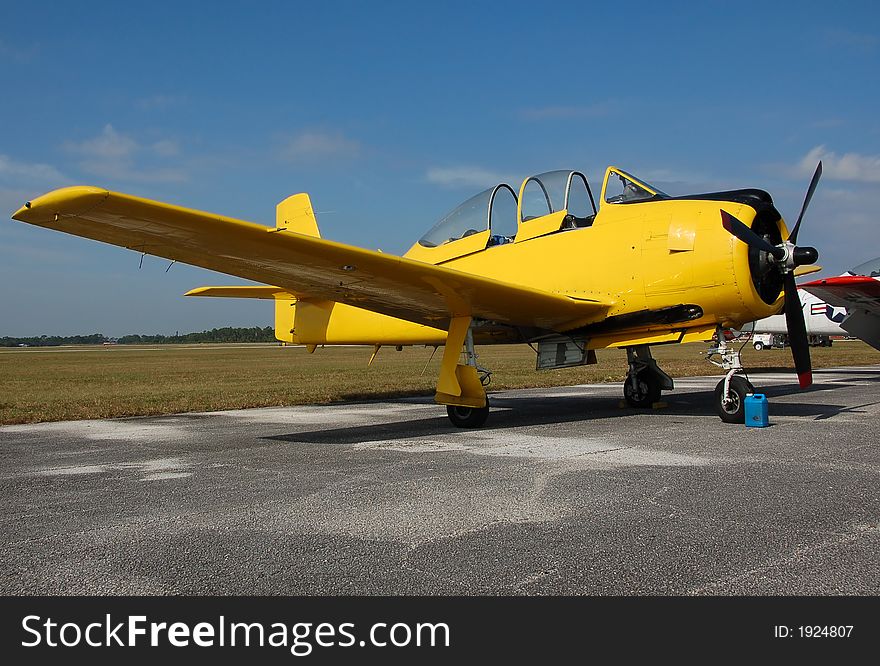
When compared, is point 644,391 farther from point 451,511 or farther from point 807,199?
point 451,511

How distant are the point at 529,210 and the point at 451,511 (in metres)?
6.86

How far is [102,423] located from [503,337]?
249 inches

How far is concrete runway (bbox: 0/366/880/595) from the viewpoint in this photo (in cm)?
327

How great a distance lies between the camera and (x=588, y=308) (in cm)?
960

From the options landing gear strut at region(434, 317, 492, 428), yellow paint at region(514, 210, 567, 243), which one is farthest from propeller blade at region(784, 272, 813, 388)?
landing gear strut at region(434, 317, 492, 428)

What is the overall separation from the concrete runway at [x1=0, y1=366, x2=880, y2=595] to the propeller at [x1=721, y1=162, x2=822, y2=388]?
102 cm

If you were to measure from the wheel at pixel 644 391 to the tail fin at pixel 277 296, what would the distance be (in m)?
6.53

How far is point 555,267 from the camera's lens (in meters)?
10.1

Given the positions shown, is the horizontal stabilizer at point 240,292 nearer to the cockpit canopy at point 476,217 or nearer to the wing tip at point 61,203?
the cockpit canopy at point 476,217

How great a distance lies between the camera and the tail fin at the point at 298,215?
1390 cm

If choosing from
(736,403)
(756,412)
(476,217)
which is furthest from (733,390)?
(476,217)

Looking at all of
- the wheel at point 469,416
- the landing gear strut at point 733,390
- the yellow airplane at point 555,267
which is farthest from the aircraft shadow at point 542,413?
the landing gear strut at point 733,390

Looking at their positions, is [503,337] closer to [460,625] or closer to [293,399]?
[293,399]

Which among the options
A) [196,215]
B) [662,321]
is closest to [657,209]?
[662,321]
